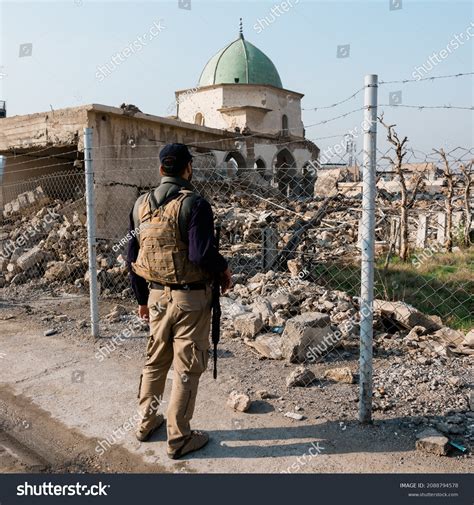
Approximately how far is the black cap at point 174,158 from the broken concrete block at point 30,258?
606 cm

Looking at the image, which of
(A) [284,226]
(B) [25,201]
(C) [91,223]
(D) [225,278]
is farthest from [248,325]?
(B) [25,201]

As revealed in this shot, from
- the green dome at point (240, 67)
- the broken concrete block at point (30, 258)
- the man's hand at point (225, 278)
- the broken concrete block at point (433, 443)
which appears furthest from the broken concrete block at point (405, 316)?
the green dome at point (240, 67)

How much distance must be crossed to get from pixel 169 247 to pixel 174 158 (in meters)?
0.54

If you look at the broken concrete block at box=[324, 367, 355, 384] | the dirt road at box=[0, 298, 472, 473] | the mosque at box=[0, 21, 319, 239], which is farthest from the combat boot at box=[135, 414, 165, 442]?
the mosque at box=[0, 21, 319, 239]

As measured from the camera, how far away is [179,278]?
Answer: 2.77m

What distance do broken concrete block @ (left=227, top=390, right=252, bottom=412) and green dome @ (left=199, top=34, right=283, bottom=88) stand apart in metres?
23.2

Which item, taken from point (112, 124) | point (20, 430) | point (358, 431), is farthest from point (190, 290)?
→ point (112, 124)

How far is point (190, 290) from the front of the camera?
9.14 feet

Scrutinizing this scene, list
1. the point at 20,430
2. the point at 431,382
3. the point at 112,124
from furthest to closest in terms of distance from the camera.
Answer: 1. the point at 112,124
2. the point at 431,382
3. the point at 20,430

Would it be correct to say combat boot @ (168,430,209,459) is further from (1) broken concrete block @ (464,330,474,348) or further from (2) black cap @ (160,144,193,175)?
(1) broken concrete block @ (464,330,474,348)

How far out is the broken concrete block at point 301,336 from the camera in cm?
423

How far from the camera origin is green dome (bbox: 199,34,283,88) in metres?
24.8

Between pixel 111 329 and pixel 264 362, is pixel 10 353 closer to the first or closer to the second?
pixel 111 329
